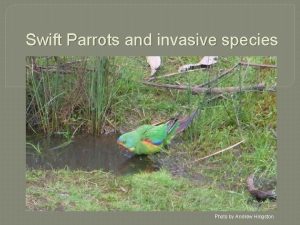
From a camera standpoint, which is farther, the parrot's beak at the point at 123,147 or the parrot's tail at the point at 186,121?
the parrot's tail at the point at 186,121

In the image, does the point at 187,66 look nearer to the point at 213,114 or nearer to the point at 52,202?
the point at 213,114

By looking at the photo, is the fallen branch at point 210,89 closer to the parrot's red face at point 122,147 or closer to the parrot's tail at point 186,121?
the parrot's tail at point 186,121

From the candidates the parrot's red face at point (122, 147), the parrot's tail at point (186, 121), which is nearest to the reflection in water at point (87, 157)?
the parrot's red face at point (122, 147)

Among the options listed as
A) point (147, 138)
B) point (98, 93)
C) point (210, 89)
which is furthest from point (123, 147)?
point (210, 89)

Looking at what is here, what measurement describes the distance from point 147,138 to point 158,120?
471mm

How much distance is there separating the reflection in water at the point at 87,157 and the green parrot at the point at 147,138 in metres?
0.11

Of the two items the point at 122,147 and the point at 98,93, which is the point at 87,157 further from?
the point at 98,93

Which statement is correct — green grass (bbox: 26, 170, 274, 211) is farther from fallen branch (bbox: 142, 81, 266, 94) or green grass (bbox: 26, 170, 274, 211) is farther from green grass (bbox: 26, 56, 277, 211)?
fallen branch (bbox: 142, 81, 266, 94)

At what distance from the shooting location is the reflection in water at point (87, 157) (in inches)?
176

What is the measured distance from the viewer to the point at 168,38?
11.8 feet

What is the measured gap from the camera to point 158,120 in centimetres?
496

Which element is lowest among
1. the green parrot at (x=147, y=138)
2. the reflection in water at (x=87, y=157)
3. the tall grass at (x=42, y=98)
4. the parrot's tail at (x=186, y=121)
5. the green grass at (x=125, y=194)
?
the green grass at (x=125, y=194)

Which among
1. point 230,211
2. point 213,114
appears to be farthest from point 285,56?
point 213,114

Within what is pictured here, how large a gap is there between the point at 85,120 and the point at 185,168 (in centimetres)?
87
